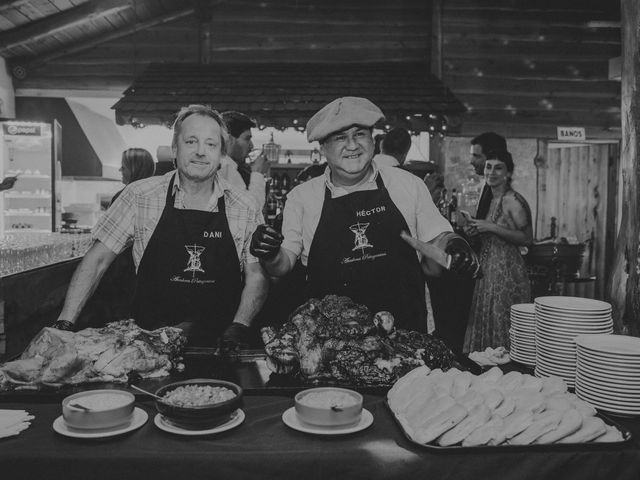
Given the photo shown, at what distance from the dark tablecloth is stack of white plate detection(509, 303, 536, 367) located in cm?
72

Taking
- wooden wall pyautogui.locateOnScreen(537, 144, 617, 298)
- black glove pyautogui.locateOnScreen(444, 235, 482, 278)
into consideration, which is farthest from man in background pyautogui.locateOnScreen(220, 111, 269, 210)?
wooden wall pyautogui.locateOnScreen(537, 144, 617, 298)

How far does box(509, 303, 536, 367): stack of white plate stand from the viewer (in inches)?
82.3

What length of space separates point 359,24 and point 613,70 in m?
3.71

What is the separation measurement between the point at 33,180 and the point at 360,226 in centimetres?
783

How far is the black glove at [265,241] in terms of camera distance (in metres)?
2.23

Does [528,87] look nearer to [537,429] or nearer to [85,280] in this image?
[85,280]

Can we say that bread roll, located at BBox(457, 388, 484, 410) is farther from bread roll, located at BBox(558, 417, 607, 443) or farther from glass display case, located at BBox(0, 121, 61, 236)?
glass display case, located at BBox(0, 121, 61, 236)

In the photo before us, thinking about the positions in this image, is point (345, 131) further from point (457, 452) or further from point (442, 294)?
point (442, 294)

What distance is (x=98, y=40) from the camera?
27.1 ft

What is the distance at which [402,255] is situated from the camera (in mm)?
2732

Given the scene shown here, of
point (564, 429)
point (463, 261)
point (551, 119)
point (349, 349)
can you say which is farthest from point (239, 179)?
point (551, 119)

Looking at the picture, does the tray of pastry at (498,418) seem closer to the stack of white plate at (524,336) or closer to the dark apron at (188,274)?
the stack of white plate at (524,336)

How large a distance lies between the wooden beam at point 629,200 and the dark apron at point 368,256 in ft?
3.84

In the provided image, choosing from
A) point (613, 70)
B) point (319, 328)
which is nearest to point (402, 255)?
point (319, 328)
